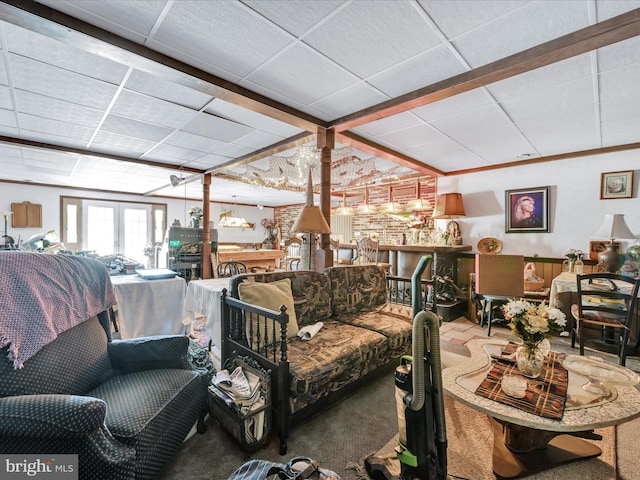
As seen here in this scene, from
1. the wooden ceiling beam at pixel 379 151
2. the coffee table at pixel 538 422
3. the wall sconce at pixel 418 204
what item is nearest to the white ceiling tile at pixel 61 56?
the wooden ceiling beam at pixel 379 151

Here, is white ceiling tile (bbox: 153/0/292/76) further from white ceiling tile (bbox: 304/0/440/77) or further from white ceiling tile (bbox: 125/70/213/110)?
white ceiling tile (bbox: 125/70/213/110)

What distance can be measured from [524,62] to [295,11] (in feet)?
4.99

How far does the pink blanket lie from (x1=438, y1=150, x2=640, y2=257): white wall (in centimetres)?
515

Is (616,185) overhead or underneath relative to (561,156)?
underneath

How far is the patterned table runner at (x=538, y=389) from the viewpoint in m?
1.40

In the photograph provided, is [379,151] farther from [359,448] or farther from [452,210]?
[359,448]

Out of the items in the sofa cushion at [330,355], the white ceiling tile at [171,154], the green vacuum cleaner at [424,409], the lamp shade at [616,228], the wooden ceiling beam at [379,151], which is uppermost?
the white ceiling tile at [171,154]

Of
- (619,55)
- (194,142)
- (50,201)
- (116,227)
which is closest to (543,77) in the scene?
(619,55)

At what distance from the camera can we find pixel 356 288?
3215 mm

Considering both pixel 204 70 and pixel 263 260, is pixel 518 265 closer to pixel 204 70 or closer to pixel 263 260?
pixel 204 70

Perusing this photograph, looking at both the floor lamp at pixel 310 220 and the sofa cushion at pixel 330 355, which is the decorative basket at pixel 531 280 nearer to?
the sofa cushion at pixel 330 355

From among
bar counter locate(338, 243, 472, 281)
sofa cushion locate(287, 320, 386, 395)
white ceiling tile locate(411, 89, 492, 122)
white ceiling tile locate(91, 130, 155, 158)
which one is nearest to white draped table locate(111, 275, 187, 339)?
sofa cushion locate(287, 320, 386, 395)

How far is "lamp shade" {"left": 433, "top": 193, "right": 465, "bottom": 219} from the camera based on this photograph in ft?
16.0

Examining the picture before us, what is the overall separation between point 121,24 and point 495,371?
120 inches
